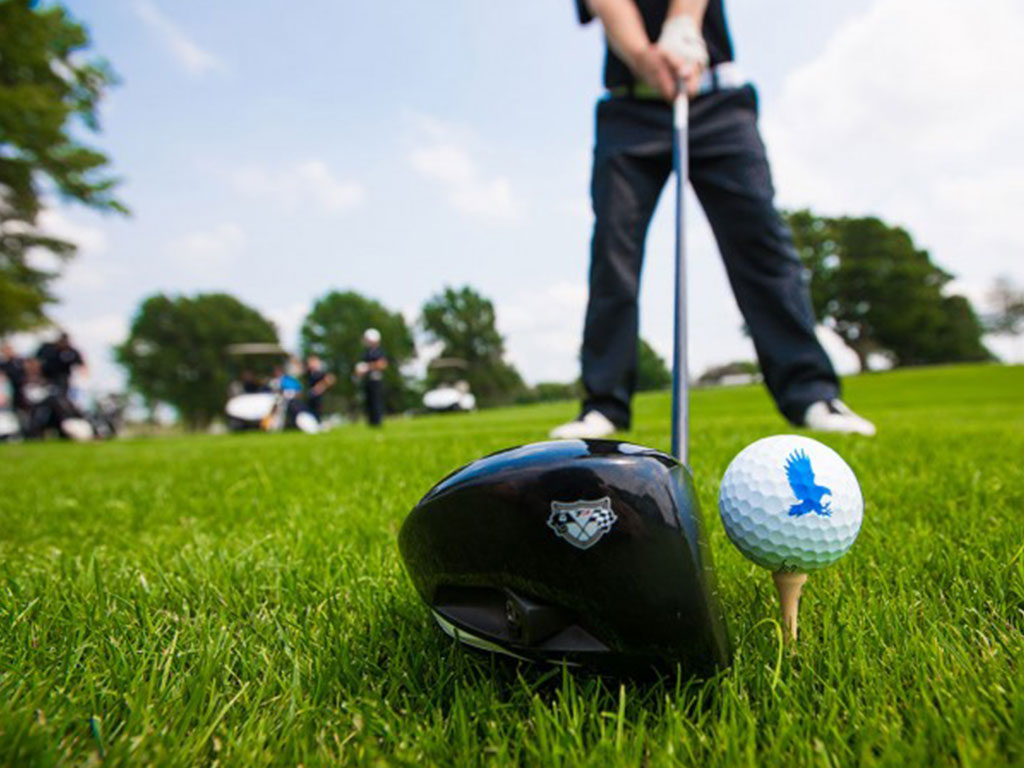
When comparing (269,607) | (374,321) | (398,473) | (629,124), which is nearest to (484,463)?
(269,607)

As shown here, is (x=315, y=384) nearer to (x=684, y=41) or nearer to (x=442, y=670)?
(x=684, y=41)

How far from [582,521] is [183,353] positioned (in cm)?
5647

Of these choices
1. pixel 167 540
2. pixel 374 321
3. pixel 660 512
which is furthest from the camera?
pixel 374 321

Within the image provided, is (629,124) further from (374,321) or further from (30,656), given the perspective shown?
(374,321)

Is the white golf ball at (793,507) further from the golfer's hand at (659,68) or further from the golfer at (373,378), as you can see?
the golfer at (373,378)

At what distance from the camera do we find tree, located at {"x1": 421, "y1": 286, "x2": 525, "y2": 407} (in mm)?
60438

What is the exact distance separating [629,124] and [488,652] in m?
3.07

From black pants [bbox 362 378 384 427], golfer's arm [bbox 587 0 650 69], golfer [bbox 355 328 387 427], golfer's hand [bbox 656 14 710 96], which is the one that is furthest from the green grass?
black pants [bbox 362 378 384 427]

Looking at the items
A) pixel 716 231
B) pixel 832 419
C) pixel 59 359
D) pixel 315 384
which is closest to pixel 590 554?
pixel 832 419

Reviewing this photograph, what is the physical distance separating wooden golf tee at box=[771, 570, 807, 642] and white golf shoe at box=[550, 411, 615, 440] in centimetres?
217

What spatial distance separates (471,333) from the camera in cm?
6116

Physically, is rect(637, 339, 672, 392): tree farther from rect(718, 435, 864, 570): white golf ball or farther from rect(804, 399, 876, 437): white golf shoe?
rect(718, 435, 864, 570): white golf ball

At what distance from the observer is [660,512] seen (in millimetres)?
742

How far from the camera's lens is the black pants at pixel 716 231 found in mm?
3301
